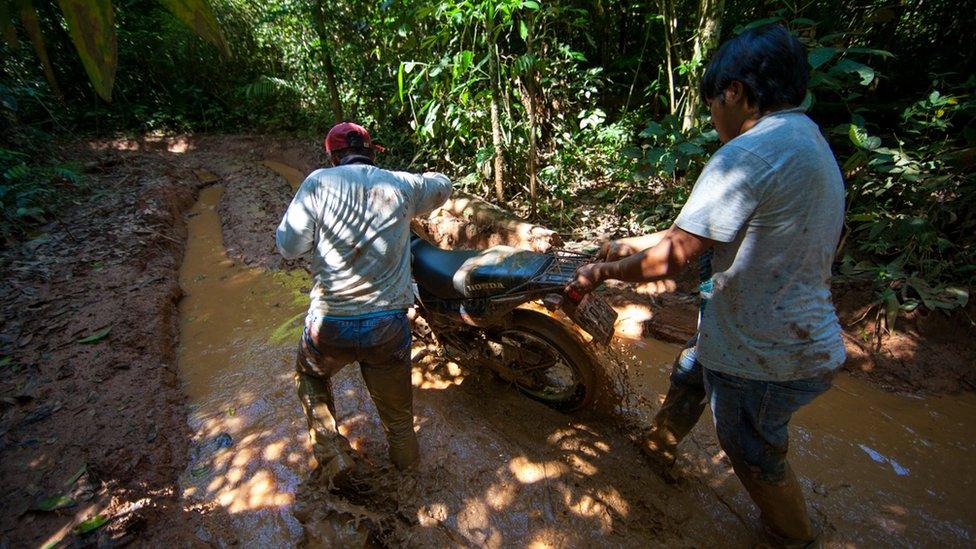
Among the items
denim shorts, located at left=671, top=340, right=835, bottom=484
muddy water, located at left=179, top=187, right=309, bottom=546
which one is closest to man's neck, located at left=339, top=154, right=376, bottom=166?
muddy water, located at left=179, top=187, right=309, bottom=546

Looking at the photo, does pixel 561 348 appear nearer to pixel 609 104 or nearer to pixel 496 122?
pixel 496 122

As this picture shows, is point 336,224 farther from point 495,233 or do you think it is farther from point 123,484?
point 495,233

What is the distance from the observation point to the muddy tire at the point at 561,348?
239cm

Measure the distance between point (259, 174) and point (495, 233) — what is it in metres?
5.97

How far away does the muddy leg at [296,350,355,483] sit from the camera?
86.2 inches

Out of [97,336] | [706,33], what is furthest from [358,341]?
[706,33]

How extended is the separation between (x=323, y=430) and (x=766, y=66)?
239 cm

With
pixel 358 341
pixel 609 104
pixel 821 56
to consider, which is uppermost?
pixel 821 56

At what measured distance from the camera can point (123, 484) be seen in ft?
8.06

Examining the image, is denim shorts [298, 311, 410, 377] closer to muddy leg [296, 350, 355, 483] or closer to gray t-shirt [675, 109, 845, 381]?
muddy leg [296, 350, 355, 483]

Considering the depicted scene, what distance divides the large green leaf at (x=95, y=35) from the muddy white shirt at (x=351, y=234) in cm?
140

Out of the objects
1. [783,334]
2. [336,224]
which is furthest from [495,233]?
[783,334]

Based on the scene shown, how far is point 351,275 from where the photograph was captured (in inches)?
83.8

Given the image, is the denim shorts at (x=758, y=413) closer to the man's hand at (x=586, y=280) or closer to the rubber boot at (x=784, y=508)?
the rubber boot at (x=784, y=508)
